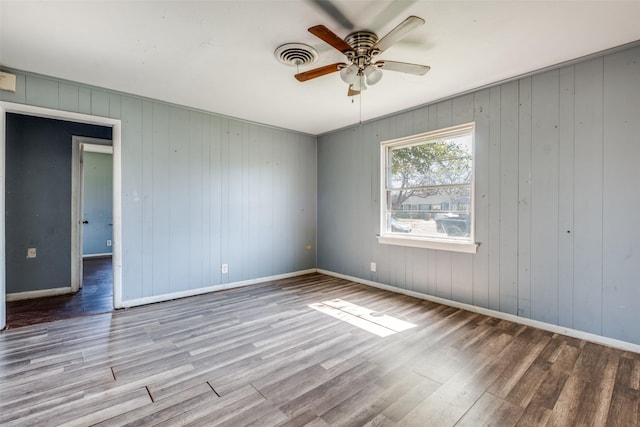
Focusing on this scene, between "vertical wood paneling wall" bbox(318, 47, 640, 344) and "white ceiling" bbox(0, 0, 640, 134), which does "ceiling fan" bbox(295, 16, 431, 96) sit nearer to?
"white ceiling" bbox(0, 0, 640, 134)

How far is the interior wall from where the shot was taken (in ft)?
12.3

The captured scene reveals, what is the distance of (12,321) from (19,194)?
1.74 m

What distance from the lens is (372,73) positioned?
→ 2.37 m

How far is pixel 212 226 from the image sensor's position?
4129 mm

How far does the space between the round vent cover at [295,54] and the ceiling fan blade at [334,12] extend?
1.24ft

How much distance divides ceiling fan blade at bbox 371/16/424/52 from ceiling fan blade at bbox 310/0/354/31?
24cm

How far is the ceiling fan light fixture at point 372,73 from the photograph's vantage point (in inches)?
92.7

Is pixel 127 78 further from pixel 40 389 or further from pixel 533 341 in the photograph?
pixel 533 341

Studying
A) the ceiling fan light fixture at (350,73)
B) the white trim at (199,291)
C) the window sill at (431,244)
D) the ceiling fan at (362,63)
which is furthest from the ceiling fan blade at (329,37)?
the white trim at (199,291)

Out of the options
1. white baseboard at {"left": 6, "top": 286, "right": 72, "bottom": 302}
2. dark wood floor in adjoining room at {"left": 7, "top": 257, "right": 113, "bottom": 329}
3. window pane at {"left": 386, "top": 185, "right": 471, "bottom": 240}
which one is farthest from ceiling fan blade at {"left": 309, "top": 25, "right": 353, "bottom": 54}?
white baseboard at {"left": 6, "top": 286, "right": 72, "bottom": 302}

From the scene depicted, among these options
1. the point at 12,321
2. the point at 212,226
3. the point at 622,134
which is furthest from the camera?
the point at 212,226

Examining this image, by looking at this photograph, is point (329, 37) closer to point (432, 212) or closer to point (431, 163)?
point (431, 163)

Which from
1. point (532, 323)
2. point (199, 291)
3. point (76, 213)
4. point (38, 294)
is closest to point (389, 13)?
point (532, 323)

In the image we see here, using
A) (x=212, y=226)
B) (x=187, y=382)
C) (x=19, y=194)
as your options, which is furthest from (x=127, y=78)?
(x=187, y=382)
